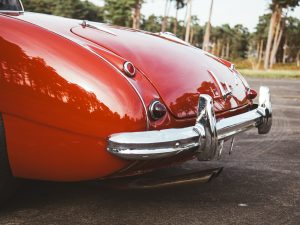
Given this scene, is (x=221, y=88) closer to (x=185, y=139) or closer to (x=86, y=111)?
(x=185, y=139)

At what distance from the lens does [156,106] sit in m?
2.51

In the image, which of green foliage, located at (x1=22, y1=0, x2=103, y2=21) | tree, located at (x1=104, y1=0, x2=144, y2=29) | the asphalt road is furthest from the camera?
green foliage, located at (x1=22, y1=0, x2=103, y2=21)

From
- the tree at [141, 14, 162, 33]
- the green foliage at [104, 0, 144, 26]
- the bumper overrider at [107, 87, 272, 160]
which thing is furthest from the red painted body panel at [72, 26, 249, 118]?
the tree at [141, 14, 162, 33]

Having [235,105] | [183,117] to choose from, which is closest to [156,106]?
[183,117]

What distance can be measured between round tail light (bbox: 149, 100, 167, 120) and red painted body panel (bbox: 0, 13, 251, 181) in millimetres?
33

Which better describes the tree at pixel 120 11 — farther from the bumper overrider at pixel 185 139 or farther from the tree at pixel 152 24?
the bumper overrider at pixel 185 139

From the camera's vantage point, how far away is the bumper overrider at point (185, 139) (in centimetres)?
234

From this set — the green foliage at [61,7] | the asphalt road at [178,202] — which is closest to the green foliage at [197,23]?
the green foliage at [61,7]

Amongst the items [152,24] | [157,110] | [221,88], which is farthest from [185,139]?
[152,24]

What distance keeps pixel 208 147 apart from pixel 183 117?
0.24 m

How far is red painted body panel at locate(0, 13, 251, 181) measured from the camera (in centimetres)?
238

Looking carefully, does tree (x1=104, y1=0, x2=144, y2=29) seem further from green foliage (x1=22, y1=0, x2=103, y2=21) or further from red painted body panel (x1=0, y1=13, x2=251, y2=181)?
red painted body panel (x1=0, y1=13, x2=251, y2=181)

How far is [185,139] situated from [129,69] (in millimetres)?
511

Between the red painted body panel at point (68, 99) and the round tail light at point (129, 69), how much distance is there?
0.03m
